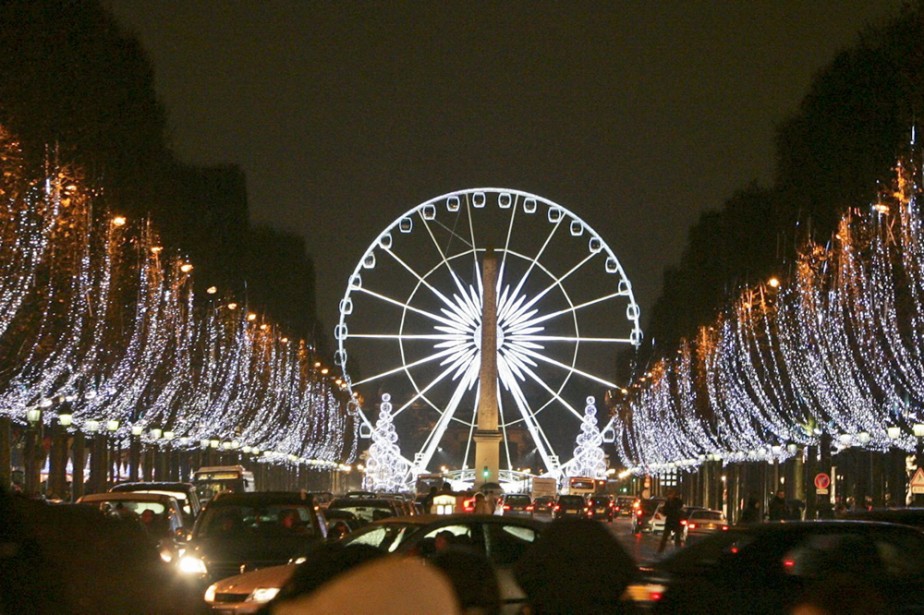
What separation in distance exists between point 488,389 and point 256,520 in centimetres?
6487

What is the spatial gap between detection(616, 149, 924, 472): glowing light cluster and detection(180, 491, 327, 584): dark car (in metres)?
21.4

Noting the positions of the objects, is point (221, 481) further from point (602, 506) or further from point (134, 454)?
point (602, 506)

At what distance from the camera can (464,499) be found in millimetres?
46344

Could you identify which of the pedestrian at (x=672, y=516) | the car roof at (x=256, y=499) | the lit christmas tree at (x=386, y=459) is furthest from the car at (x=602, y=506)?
the car roof at (x=256, y=499)

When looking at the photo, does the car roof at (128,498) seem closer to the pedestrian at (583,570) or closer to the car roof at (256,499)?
the car roof at (256,499)

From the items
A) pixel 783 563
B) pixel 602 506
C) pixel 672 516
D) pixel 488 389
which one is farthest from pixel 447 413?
pixel 783 563

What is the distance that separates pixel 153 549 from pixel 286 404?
3714 inches

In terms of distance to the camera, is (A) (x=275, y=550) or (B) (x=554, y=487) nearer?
(A) (x=275, y=550)

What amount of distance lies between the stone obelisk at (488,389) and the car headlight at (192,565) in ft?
189

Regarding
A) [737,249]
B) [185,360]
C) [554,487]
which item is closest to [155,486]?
[185,360]

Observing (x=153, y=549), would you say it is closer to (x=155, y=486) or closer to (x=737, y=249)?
(x=155, y=486)

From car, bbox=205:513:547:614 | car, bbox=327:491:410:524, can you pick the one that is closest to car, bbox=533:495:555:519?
car, bbox=327:491:410:524

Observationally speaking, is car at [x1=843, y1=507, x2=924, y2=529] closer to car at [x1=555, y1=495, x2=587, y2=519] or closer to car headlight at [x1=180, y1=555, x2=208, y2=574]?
car headlight at [x1=180, y1=555, x2=208, y2=574]

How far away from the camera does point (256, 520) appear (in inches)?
929
